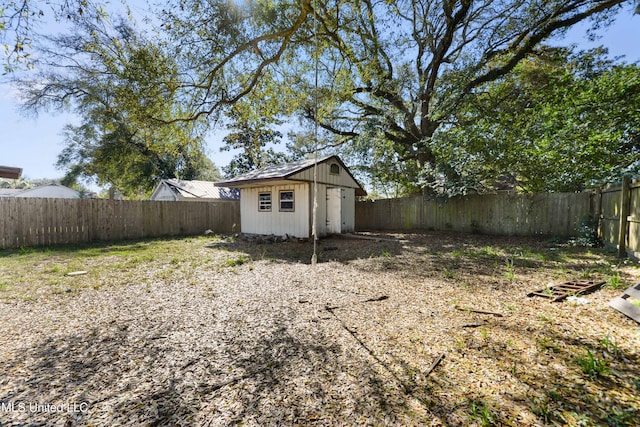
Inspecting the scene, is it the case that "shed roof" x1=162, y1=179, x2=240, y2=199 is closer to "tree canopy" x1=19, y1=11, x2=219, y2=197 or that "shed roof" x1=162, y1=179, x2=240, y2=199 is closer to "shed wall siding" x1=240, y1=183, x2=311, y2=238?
"tree canopy" x1=19, y1=11, x2=219, y2=197

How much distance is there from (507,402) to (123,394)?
2542 mm

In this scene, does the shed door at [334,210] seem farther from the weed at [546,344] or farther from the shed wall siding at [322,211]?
the weed at [546,344]

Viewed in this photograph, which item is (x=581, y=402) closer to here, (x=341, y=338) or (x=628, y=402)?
(x=628, y=402)

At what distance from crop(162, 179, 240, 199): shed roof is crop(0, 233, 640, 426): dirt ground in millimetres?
11692

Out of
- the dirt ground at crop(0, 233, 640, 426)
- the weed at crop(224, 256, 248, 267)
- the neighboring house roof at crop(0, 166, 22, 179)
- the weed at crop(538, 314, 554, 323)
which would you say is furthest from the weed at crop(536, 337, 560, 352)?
the neighboring house roof at crop(0, 166, 22, 179)

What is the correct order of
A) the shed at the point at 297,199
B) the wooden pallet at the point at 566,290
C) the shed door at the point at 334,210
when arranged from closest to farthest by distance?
the wooden pallet at the point at 566,290 < the shed at the point at 297,199 < the shed door at the point at 334,210

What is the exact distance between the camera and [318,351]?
237 cm

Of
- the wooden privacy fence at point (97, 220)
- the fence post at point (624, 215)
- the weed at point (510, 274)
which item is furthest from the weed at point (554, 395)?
the wooden privacy fence at point (97, 220)

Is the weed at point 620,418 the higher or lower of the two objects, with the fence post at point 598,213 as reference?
lower

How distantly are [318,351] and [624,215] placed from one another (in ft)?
22.2

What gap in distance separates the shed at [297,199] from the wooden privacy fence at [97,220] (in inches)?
101

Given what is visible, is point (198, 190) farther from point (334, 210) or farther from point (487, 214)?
point (487, 214)

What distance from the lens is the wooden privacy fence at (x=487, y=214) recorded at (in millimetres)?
8406

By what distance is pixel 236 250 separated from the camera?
26.7 ft
